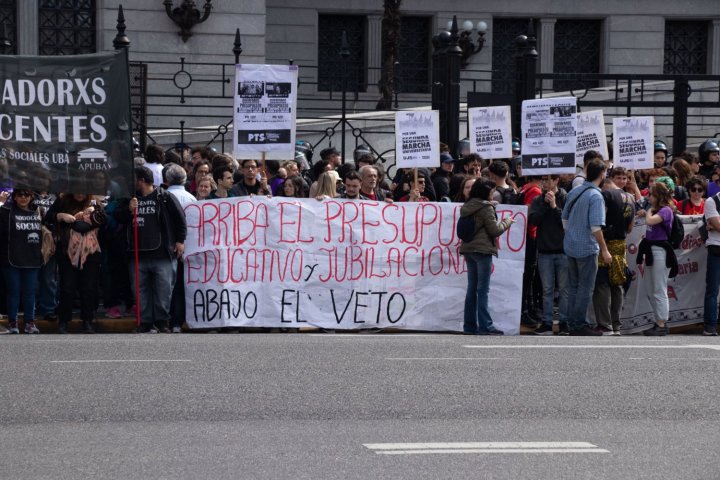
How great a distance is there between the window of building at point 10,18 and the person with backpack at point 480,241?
15.9 m

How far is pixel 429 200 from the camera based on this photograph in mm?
15641

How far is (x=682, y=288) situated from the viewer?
48.4ft

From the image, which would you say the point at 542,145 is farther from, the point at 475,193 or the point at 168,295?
the point at 168,295

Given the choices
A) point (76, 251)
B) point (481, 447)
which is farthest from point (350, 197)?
point (481, 447)

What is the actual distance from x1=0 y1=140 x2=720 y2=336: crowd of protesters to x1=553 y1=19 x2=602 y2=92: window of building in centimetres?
1919

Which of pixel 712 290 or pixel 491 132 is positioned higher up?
pixel 491 132

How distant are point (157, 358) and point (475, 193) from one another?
4.26 meters

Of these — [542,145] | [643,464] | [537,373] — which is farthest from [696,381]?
[542,145]

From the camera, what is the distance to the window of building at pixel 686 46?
112ft

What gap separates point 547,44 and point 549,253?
65.2 feet

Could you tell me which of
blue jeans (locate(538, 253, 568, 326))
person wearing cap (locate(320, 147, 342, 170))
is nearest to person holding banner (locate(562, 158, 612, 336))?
blue jeans (locate(538, 253, 568, 326))

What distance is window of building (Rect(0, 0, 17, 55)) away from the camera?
1065 inches

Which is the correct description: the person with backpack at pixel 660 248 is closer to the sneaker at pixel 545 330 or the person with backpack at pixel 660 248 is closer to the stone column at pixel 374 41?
the sneaker at pixel 545 330

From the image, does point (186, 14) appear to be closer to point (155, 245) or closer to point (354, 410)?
point (155, 245)
